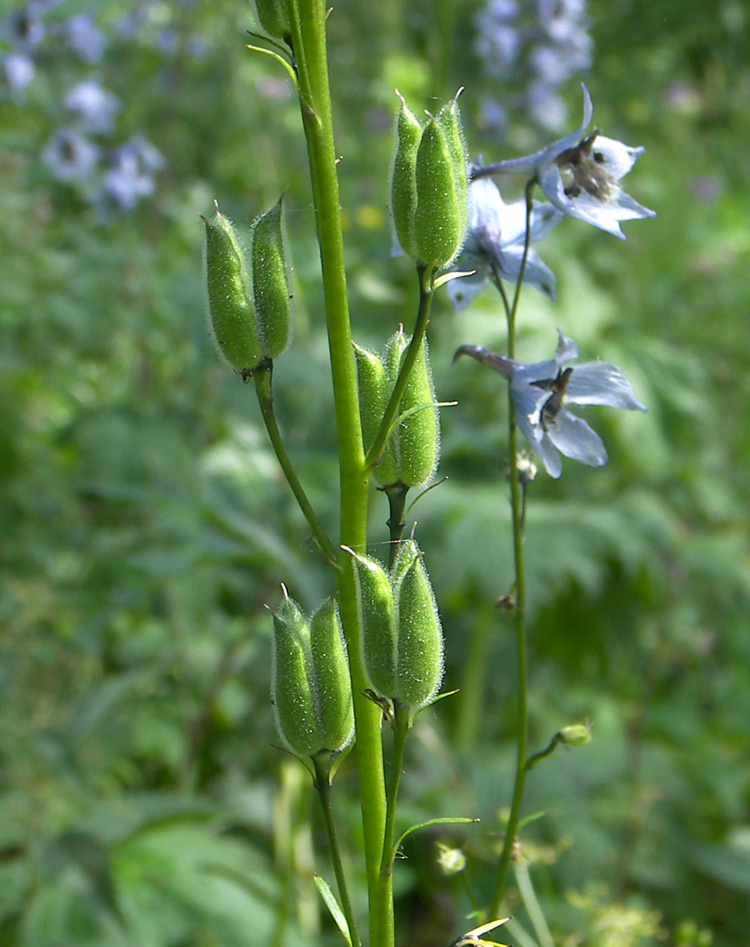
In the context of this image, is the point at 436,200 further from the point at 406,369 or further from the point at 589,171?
the point at 589,171

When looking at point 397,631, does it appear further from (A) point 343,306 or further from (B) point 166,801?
(B) point 166,801

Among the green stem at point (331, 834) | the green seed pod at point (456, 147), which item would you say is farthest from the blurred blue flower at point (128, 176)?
the green stem at point (331, 834)

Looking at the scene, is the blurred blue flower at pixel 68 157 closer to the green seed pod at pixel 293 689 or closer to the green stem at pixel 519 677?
the green stem at pixel 519 677

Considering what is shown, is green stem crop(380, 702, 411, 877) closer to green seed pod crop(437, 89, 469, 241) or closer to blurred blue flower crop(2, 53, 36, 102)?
green seed pod crop(437, 89, 469, 241)

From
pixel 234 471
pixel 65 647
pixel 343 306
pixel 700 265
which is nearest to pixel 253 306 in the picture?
pixel 343 306

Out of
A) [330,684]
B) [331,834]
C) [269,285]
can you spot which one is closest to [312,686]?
[330,684]
